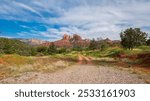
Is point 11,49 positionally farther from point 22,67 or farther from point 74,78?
point 74,78

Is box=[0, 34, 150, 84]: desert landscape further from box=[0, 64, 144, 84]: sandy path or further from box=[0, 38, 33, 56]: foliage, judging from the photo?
box=[0, 38, 33, 56]: foliage

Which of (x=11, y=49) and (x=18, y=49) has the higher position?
(x=11, y=49)

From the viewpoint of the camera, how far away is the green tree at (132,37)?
303ft

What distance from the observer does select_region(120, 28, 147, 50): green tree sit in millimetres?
92438

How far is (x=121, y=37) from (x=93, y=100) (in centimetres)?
8345

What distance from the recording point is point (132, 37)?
303 feet

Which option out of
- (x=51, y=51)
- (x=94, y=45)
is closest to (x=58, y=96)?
(x=51, y=51)

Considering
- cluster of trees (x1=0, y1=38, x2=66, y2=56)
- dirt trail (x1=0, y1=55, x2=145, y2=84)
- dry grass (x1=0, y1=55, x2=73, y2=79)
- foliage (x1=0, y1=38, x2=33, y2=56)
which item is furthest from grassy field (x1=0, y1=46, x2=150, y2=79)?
cluster of trees (x1=0, y1=38, x2=66, y2=56)

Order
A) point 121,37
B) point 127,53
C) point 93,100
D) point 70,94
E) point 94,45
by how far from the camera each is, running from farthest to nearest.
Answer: point 94,45, point 121,37, point 127,53, point 70,94, point 93,100

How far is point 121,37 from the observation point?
95.6m

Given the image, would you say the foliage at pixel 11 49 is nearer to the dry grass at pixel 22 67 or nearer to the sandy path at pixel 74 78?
the dry grass at pixel 22 67

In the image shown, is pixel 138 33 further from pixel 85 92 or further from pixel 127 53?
pixel 85 92

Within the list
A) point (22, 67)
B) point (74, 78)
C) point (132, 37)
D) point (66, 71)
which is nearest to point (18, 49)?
point (132, 37)

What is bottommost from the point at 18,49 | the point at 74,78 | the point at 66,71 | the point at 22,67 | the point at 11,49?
the point at 66,71
